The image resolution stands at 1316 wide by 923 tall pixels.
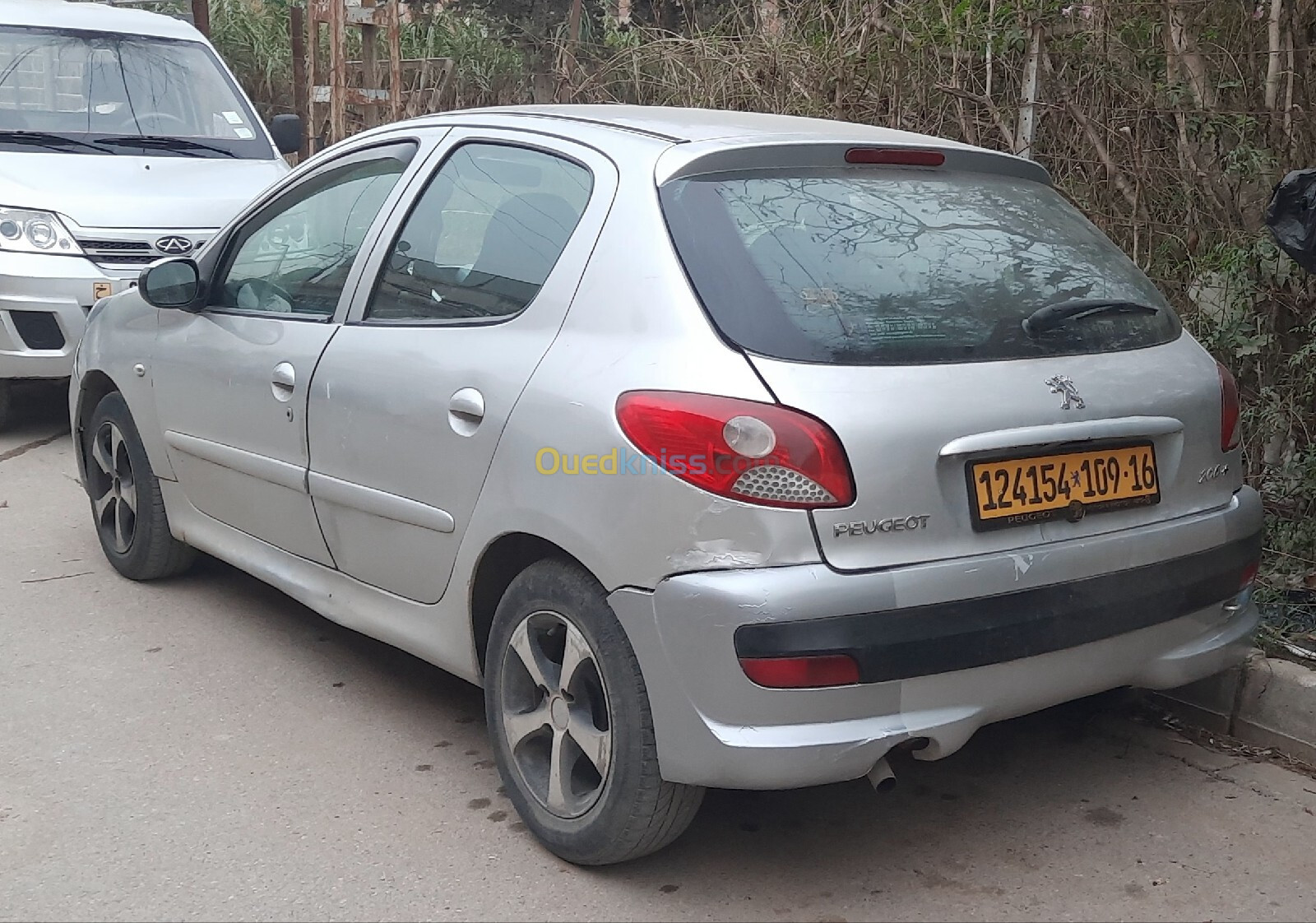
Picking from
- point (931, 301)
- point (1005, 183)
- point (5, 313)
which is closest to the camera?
point (931, 301)

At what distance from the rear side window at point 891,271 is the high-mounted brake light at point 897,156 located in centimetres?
3

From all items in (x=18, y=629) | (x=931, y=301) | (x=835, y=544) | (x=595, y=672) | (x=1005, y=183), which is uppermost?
(x=1005, y=183)

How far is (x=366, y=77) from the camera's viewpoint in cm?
1202

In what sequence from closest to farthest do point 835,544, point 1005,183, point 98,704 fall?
1. point 835,544
2. point 1005,183
3. point 98,704

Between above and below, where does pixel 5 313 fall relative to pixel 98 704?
above

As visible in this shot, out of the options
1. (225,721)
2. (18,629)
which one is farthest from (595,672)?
(18,629)

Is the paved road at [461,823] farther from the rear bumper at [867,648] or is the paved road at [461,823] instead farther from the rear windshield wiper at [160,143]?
the rear windshield wiper at [160,143]

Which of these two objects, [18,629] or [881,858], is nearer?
[881,858]

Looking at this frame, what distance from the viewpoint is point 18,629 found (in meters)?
4.79

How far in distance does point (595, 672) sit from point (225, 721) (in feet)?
4.88

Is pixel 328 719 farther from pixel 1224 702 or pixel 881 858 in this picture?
pixel 1224 702

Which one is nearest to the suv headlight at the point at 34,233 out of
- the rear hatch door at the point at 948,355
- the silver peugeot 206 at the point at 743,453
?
Answer: the silver peugeot 206 at the point at 743,453

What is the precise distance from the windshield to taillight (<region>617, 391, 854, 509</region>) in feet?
20.3

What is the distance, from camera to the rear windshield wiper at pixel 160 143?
7.95m
